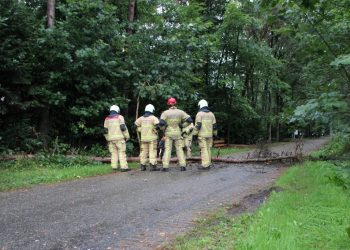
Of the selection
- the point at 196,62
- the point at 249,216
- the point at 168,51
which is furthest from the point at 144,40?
the point at 249,216

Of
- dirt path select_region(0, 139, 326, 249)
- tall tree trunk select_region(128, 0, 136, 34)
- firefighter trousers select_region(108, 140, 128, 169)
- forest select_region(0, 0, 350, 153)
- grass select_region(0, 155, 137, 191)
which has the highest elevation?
tall tree trunk select_region(128, 0, 136, 34)

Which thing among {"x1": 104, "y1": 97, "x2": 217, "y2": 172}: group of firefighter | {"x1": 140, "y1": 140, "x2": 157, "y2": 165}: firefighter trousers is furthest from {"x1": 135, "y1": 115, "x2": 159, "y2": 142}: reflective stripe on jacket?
{"x1": 140, "y1": 140, "x2": 157, "y2": 165}: firefighter trousers

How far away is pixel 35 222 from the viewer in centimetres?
675

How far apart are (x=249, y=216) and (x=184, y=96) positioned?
11989mm

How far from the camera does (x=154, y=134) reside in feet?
44.9

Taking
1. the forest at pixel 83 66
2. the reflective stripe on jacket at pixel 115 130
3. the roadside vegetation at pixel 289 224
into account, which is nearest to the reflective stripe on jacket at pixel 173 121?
the reflective stripe on jacket at pixel 115 130

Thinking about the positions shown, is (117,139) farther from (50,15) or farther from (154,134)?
(50,15)

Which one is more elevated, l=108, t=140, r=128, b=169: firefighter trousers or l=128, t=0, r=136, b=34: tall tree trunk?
l=128, t=0, r=136, b=34: tall tree trunk

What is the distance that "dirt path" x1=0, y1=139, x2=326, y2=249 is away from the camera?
19.4 ft

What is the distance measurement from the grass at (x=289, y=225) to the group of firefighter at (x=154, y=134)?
549 centimetres

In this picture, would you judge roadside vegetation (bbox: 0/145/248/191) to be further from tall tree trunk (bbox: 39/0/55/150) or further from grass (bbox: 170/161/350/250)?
grass (bbox: 170/161/350/250)

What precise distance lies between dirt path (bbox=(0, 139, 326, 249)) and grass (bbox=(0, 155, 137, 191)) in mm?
631

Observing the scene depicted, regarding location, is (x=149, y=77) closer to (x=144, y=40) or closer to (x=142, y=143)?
(x=144, y=40)

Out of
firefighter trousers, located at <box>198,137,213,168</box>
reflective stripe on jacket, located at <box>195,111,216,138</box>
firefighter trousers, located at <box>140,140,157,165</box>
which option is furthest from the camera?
reflective stripe on jacket, located at <box>195,111,216,138</box>
